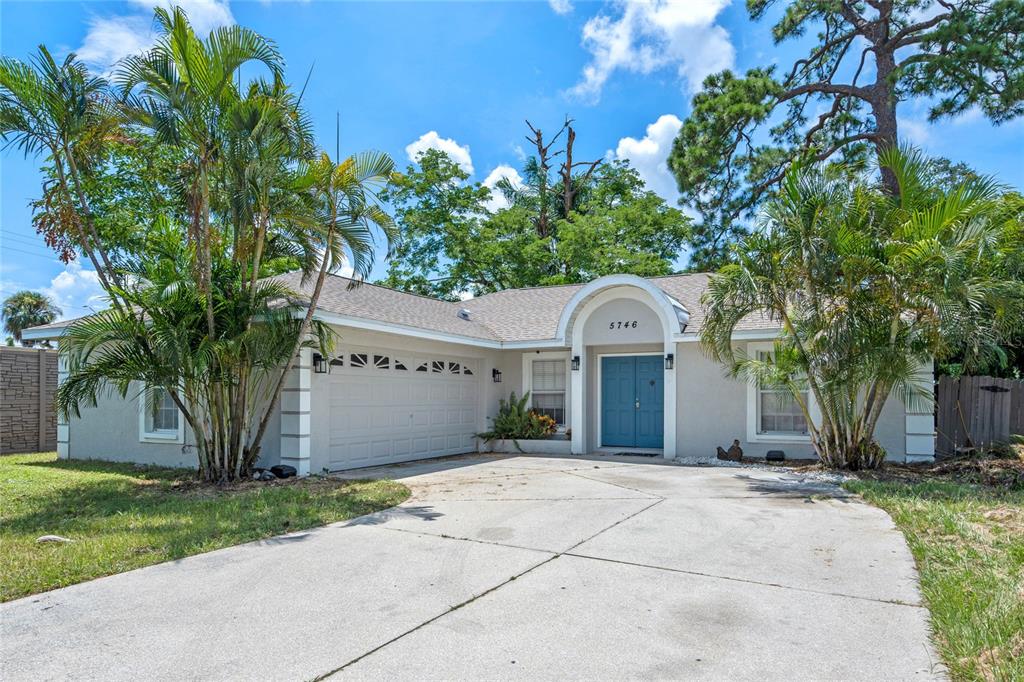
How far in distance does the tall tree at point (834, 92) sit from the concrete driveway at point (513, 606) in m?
13.1

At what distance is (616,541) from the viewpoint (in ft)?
20.4

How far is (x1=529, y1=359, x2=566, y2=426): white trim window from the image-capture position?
1533 cm

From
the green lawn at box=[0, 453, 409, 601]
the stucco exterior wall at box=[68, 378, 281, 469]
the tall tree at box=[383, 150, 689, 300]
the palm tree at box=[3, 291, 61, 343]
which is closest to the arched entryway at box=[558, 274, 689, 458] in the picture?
the green lawn at box=[0, 453, 409, 601]

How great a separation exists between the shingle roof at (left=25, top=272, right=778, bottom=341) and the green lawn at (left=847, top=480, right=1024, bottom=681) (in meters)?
4.81

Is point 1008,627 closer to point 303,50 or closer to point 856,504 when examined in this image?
point 856,504

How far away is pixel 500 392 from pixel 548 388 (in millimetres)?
1284

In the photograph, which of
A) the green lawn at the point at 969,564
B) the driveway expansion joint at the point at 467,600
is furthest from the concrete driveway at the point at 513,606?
the green lawn at the point at 969,564

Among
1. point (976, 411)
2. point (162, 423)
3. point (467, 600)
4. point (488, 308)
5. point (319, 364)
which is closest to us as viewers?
point (467, 600)

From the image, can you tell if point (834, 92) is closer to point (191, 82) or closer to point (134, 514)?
point (191, 82)

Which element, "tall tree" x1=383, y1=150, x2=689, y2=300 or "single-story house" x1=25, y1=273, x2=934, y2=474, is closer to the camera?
"single-story house" x1=25, y1=273, x2=934, y2=474

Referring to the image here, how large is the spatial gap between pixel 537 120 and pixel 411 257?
335 inches

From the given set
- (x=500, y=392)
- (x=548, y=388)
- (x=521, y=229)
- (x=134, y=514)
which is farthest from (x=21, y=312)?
(x=134, y=514)

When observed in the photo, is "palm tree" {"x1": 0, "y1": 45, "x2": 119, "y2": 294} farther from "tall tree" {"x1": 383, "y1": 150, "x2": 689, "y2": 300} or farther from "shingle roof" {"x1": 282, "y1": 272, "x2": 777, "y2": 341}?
"tall tree" {"x1": 383, "y1": 150, "x2": 689, "y2": 300}

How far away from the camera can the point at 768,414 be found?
1285 cm
